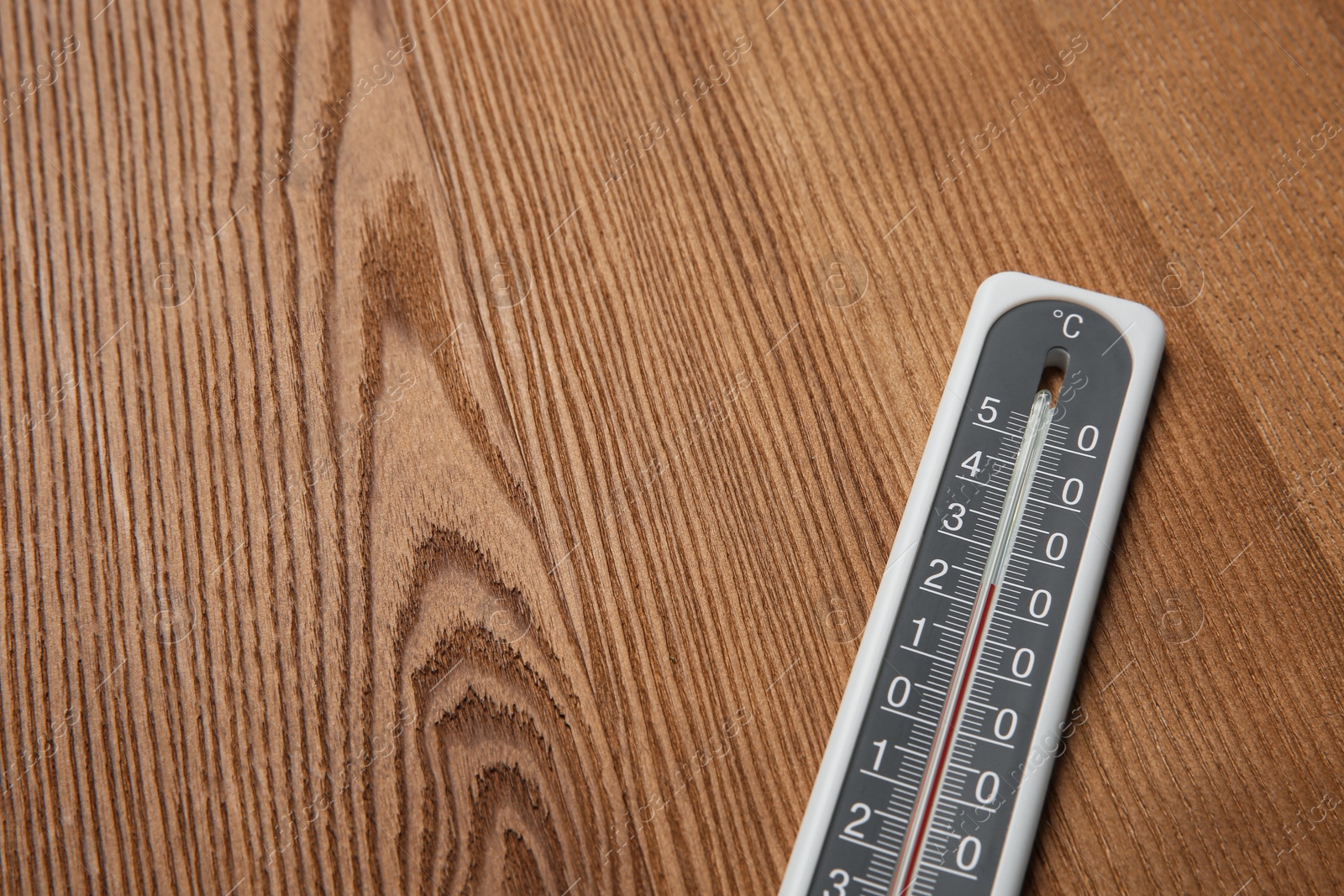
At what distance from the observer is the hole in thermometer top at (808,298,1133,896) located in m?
0.56

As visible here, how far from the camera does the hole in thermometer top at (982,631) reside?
56 cm

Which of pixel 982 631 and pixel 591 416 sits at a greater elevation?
pixel 591 416

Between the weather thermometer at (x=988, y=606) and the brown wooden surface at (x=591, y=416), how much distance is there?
4 cm

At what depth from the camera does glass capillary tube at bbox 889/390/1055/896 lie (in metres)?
0.56

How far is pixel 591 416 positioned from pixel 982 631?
1.06 ft

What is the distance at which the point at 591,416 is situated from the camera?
28.0 inches

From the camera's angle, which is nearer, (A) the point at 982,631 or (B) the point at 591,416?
(A) the point at 982,631

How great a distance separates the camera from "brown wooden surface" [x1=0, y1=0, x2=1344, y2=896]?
1.99 feet

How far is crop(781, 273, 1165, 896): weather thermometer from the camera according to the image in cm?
56

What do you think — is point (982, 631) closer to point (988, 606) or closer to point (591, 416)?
point (988, 606)

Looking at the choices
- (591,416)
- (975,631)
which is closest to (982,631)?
(975,631)

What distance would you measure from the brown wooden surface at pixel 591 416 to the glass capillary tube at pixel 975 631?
0.08 metres

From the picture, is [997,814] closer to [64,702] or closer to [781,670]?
[781,670]

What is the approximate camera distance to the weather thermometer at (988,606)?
1.85 feet
